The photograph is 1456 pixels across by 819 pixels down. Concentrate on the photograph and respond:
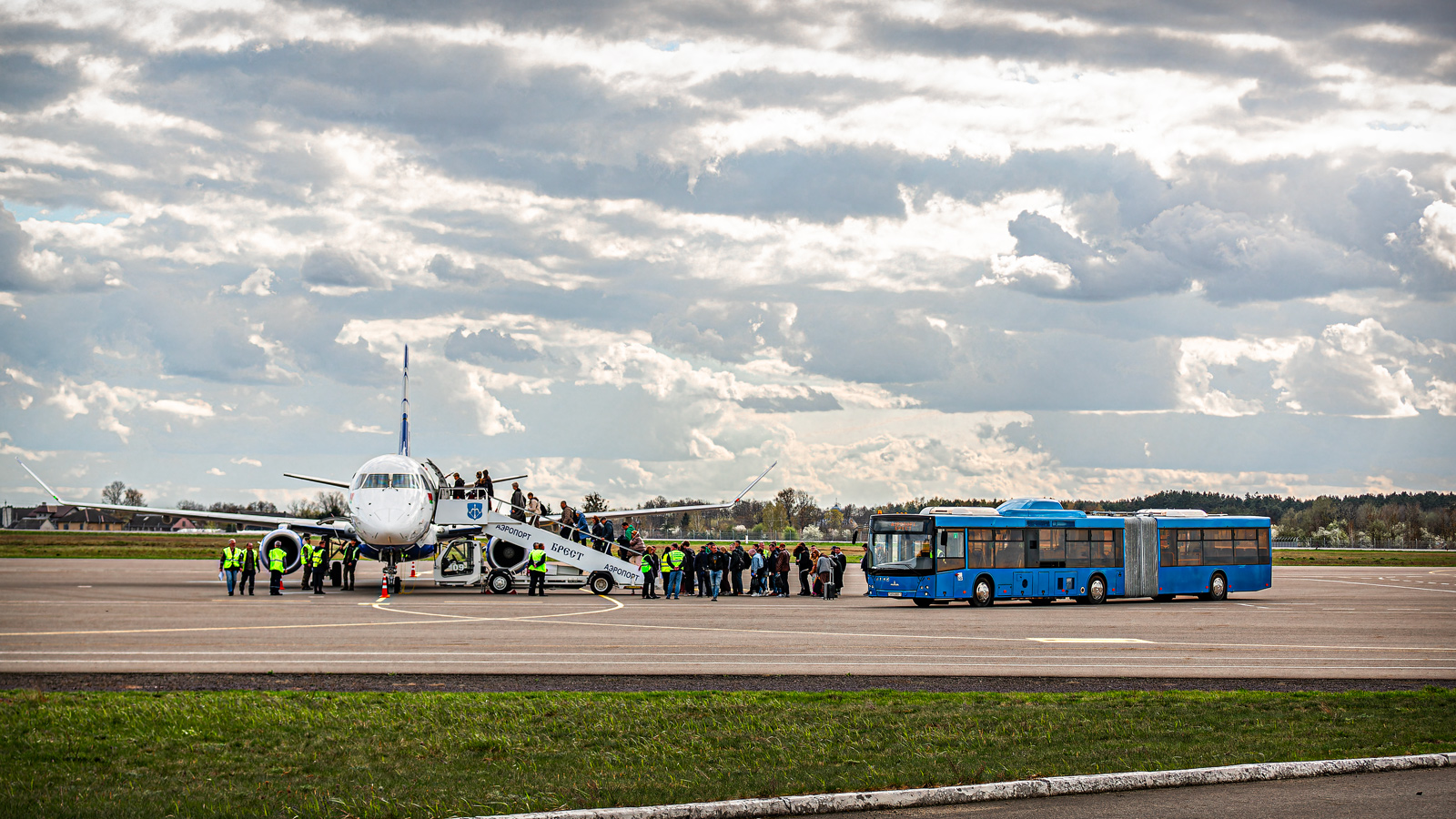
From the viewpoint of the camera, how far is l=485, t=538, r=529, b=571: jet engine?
38969 mm

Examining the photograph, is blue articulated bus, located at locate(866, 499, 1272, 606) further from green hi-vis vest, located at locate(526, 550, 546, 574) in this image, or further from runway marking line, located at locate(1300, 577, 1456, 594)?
green hi-vis vest, located at locate(526, 550, 546, 574)

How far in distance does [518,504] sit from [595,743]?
98.8 feet

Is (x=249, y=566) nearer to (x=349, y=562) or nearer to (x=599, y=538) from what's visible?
(x=349, y=562)

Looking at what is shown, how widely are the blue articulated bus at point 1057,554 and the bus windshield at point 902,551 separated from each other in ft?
0.09

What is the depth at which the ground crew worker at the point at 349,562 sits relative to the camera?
3839cm

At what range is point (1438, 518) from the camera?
590ft

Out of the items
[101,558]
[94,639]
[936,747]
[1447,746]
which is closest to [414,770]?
[936,747]

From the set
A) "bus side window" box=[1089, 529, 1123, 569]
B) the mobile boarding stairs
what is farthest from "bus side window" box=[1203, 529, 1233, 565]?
the mobile boarding stairs

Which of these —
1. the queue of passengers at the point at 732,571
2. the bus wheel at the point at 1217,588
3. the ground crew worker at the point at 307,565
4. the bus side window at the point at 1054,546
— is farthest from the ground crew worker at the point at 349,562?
the bus wheel at the point at 1217,588

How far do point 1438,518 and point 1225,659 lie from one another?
189 metres

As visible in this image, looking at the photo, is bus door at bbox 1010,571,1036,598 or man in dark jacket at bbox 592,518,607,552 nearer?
bus door at bbox 1010,571,1036,598

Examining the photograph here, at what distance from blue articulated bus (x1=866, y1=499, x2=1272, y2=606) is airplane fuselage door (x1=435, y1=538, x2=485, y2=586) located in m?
13.4

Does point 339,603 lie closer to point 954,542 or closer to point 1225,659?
point 954,542

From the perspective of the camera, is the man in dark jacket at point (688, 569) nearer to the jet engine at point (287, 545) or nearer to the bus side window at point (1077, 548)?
the bus side window at point (1077, 548)
